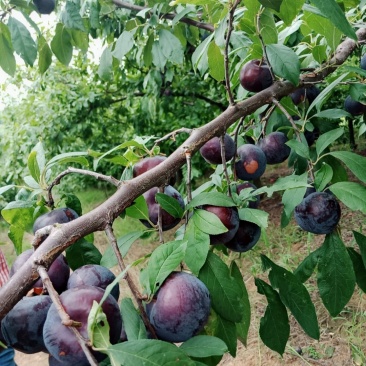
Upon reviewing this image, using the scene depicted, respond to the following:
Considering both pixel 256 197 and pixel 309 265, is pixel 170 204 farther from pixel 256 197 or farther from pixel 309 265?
pixel 309 265

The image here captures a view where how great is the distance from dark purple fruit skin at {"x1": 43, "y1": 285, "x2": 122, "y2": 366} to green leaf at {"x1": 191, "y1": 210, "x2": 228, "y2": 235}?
8.8 inches

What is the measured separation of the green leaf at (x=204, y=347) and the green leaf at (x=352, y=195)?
1.39 ft

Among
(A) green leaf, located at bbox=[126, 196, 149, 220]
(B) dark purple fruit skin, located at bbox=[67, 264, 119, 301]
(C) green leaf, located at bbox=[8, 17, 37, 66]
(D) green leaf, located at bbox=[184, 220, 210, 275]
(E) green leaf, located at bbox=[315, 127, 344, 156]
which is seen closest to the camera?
(B) dark purple fruit skin, located at bbox=[67, 264, 119, 301]

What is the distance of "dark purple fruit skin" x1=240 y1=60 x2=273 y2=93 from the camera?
944 mm

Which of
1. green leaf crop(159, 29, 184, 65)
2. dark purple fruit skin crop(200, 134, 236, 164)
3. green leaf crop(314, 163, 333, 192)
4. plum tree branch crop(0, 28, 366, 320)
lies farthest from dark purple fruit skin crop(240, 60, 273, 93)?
green leaf crop(159, 29, 184, 65)

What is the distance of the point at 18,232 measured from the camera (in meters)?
0.74

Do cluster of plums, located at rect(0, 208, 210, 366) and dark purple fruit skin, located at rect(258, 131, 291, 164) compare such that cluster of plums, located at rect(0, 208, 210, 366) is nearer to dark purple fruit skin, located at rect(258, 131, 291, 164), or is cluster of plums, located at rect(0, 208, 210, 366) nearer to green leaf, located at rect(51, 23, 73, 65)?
dark purple fruit skin, located at rect(258, 131, 291, 164)

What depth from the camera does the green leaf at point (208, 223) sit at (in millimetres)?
609

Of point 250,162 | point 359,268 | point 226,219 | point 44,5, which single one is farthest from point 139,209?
point 44,5

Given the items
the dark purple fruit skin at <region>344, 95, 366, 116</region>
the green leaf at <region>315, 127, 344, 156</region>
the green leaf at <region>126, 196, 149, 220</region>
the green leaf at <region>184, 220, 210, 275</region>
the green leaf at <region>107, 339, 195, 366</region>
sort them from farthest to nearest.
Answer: the dark purple fruit skin at <region>344, 95, 366, 116</region>
the green leaf at <region>315, 127, 344, 156</region>
the green leaf at <region>126, 196, 149, 220</region>
the green leaf at <region>184, 220, 210, 275</region>
the green leaf at <region>107, 339, 195, 366</region>

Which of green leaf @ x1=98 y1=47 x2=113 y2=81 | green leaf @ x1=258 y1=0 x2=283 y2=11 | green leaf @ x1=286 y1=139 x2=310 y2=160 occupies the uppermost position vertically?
green leaf @ x1=258 y1=0 x2=283 y2=11

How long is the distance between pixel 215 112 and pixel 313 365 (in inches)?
95.2

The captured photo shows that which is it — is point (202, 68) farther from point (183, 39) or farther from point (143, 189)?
point (143, 189)

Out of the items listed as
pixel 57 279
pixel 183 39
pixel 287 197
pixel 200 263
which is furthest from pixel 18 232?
pixel 183 39
